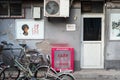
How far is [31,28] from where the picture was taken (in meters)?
12.4

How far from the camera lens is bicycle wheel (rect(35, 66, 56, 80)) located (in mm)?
9875

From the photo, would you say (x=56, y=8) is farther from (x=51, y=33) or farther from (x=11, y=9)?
(x=11, y=9)

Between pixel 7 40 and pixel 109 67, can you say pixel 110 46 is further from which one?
pixel 7 40

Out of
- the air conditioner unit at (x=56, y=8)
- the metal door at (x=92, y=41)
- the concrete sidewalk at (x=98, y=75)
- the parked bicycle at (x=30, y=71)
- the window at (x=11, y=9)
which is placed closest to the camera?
the parked bicycle at (x=30, y=71)

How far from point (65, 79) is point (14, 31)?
3.66 m

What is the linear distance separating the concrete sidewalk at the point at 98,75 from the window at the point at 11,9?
3288 millimetres

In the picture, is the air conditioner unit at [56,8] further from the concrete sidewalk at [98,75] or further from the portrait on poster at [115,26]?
A: the concrete sidewalk at [98,75]

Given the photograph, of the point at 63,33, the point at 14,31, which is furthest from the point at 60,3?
the point at 14,31

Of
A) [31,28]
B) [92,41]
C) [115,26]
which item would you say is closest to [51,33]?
[31,28]

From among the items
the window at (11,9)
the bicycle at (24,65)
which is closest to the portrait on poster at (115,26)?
the bicycle at (24,65)

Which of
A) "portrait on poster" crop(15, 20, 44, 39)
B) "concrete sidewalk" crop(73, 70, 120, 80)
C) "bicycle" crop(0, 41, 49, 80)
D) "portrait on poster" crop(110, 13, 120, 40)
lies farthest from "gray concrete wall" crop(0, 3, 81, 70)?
"portrait on poster" crop(110, 13, 120, 40)

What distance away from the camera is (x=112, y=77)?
1162cm

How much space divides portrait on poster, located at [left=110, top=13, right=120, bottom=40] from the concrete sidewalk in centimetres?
141

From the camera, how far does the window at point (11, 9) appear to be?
40.3 ft
